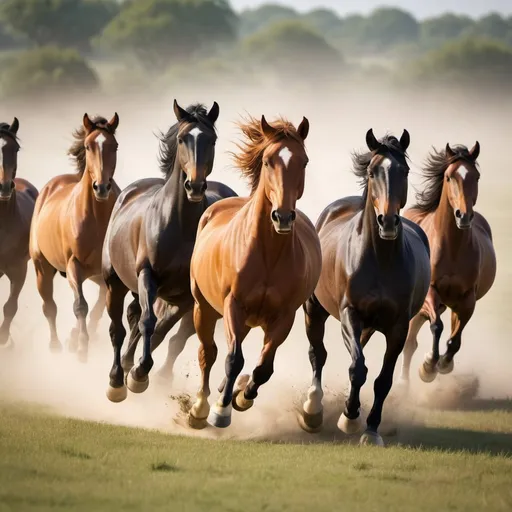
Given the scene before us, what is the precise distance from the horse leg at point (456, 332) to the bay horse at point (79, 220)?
365 centimetres

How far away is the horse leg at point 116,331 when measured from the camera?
1180 cm

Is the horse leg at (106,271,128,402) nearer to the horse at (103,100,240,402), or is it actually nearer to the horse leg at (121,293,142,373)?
the horse at (103,100,240,402)

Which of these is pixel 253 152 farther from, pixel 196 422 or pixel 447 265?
pixel 447 265

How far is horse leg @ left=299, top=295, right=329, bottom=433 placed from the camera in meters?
11.4

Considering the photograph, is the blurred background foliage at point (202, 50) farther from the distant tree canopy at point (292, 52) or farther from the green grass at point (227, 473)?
the green grass at point (227, 473)

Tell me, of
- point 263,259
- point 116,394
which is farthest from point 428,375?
point 263,259

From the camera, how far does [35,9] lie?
60594mm

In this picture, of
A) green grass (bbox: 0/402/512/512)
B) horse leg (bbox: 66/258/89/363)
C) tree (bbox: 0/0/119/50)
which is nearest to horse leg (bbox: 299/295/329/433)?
green grass (bbox: 0/402/512/512)

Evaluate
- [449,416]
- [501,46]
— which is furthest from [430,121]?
[449,416]

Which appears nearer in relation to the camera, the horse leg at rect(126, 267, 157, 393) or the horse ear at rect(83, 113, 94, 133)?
the horse leg at rect(126, 267, 157, 393)

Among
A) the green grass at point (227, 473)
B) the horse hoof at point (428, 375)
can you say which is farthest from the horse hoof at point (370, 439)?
the horse hoof at point (428, 375)

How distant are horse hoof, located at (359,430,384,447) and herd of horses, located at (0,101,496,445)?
0.04ft

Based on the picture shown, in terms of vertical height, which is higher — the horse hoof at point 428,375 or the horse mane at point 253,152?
the horse mane at point 253,152

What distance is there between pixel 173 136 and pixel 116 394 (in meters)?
2.34
